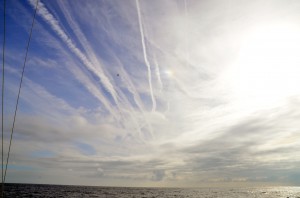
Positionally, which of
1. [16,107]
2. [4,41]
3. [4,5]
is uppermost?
[4,5]

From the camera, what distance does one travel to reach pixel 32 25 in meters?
5.86

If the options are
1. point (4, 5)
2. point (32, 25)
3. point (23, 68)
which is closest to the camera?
point (4, 5)

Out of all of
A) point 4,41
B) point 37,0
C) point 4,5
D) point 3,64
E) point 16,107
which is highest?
point 37,0

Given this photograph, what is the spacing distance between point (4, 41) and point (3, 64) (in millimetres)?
537

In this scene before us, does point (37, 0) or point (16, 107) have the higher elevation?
point (37, 0)

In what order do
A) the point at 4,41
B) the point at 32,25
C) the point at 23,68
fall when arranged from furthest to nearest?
1. the point at 23,68
2. the point at 32,25
3. the point at 4,41

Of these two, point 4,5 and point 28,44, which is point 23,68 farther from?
point 4,5

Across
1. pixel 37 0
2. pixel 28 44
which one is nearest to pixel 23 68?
pixel 28 44

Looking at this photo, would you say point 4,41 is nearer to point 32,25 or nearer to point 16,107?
point 32,25

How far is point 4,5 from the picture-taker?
193 inches

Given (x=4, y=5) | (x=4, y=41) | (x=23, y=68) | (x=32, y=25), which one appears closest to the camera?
(x=4, y=5)

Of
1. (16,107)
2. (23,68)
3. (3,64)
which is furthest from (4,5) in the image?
(16,107)

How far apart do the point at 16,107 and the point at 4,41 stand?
1728 millimetres

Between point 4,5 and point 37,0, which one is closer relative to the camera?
point 4,5
